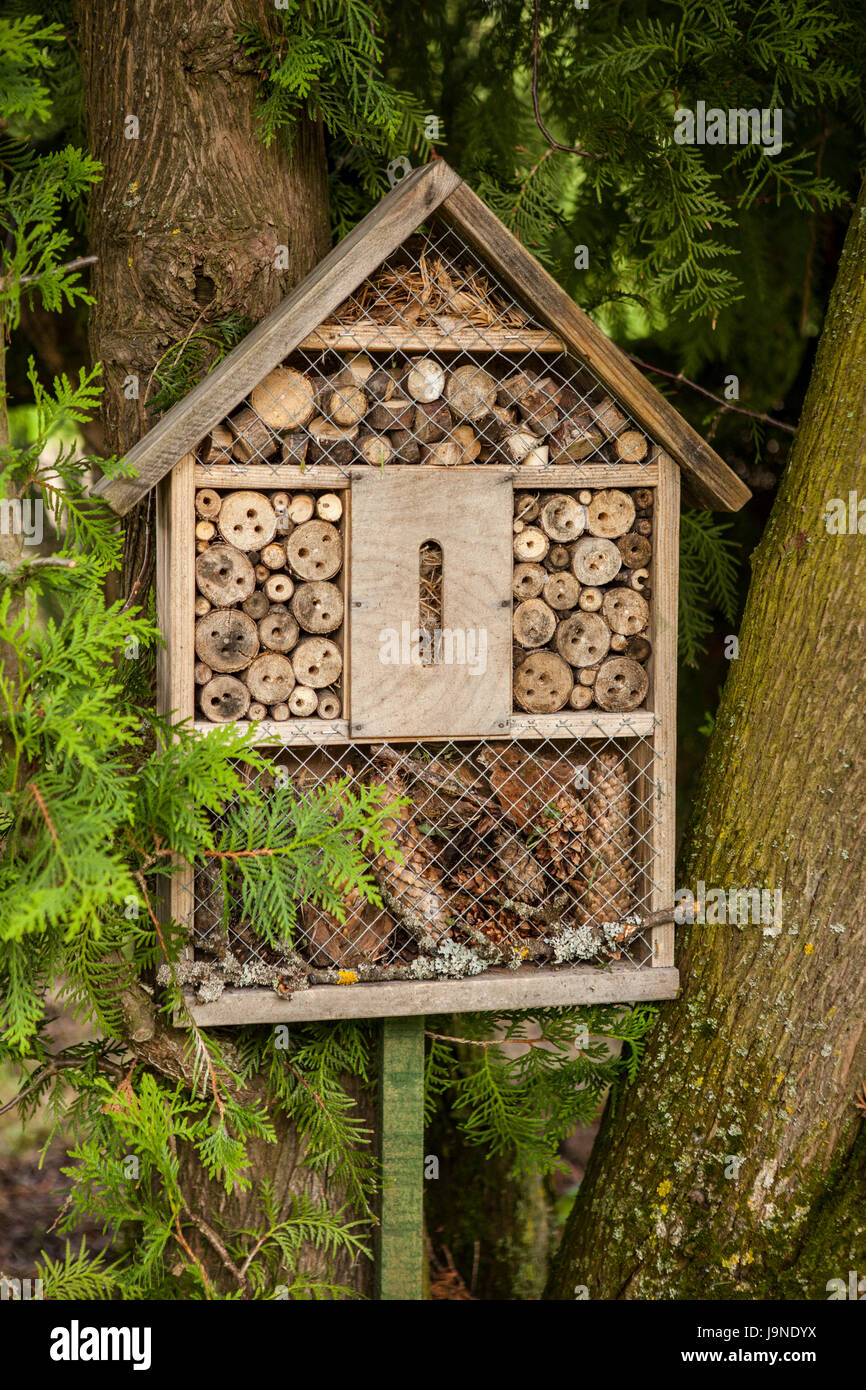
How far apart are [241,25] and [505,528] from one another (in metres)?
1.15

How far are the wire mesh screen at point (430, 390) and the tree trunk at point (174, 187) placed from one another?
31cm

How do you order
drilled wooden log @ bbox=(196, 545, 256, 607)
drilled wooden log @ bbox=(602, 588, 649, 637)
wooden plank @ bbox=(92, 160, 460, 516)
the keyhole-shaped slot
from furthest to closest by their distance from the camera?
drilled wooden log @ bbox=(602, 588, 649, 637), the keyhole-shaped slot, drilled wooden log @ bbox=(196, 545, 256, 607), wooden plank @ bbox=(92, 160, 460, 516)

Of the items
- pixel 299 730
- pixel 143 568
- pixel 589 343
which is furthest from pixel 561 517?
pixel 143 568

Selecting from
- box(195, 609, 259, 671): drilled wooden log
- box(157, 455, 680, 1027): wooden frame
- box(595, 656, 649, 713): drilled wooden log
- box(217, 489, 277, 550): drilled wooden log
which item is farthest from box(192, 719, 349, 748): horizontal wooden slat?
box(595, 656, 649, 713): drilled wooden log

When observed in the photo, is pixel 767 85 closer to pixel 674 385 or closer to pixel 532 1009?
pixel 674 385

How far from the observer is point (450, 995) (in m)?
2.34

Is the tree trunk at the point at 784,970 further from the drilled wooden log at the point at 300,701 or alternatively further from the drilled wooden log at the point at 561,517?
the drilled wooden log at the point at 300,701

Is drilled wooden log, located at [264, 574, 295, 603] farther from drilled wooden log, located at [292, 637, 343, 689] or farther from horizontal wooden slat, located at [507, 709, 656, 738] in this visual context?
horizontal wooden slat, located at [507, 709, 656, 738]

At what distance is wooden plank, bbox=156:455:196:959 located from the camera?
216 centimetres

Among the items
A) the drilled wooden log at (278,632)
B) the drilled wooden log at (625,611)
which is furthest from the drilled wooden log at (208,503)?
Result: the drilled wooden log at (625,611)

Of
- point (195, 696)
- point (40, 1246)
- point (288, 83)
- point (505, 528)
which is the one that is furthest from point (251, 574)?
point (40, 1246)

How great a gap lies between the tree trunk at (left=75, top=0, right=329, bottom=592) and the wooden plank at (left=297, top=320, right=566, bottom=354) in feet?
1.03

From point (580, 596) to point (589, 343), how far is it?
19.8 inches

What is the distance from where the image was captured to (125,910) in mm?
2203
